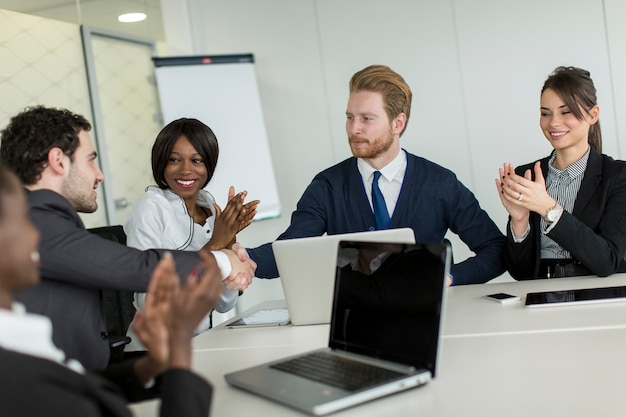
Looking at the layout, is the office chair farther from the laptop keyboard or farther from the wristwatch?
the wristwatch

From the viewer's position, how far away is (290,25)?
546 cm

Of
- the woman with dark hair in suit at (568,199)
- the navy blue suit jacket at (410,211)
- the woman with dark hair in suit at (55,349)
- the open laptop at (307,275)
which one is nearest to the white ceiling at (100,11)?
the navy blue suit jacket at (410,211)

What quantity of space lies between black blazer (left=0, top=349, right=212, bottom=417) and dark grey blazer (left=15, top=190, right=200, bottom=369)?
2.18 ft

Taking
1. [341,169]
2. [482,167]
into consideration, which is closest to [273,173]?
[482,167]

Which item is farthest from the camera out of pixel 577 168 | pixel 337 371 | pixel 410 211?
pixel 410 211

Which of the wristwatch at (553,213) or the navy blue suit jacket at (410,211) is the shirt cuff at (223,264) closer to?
the navy blue suit jacket at (410,211)

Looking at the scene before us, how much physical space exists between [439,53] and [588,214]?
243 centimetres

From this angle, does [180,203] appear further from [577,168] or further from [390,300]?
[577,168]

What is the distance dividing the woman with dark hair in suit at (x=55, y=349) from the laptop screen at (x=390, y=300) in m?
0.55

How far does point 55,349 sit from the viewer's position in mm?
1176

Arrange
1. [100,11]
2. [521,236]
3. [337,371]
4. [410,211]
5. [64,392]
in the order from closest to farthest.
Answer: [64,392] < [337,371] < [521,236] < [410,211] < [100,11]

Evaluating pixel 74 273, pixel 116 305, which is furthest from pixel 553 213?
pixel 116 305

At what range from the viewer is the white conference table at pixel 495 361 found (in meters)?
1.44

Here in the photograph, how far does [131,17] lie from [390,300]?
4014mm
